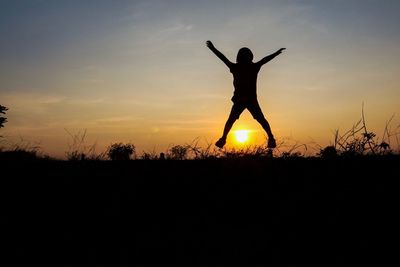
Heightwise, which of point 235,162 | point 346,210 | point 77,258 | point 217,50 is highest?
point 217,50

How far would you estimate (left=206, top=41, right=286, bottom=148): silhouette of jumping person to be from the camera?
9070mm

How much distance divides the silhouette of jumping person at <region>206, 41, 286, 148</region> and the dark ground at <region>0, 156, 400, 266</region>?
9.54ft

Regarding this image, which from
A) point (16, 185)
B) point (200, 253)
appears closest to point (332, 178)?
point (200, 253)

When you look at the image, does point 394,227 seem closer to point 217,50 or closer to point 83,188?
point 83,188

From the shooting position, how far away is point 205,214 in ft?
14.1

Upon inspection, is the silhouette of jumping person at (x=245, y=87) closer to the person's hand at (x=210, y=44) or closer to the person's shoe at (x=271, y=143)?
the person's shoe at (x=271, y=143)

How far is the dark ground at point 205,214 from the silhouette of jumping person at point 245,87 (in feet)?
9.54

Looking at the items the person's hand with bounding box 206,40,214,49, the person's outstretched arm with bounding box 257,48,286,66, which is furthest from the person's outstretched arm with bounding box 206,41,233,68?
the person's outstretched arm with bounding box 257,48,286,66

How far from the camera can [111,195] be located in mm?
5020

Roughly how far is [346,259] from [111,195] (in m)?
2.71

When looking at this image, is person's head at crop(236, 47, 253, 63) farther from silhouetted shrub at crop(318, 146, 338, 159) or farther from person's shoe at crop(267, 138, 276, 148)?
silhouetted shrub at crop(318, 146, 338, 159)

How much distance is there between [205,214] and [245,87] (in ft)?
16.9

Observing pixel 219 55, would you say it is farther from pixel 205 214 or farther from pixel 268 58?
pixel 205 214

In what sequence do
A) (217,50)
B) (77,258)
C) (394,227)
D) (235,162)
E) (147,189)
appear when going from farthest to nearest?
(217,50) < (235,162) < (147,189) < (394,227) < (77,258)
